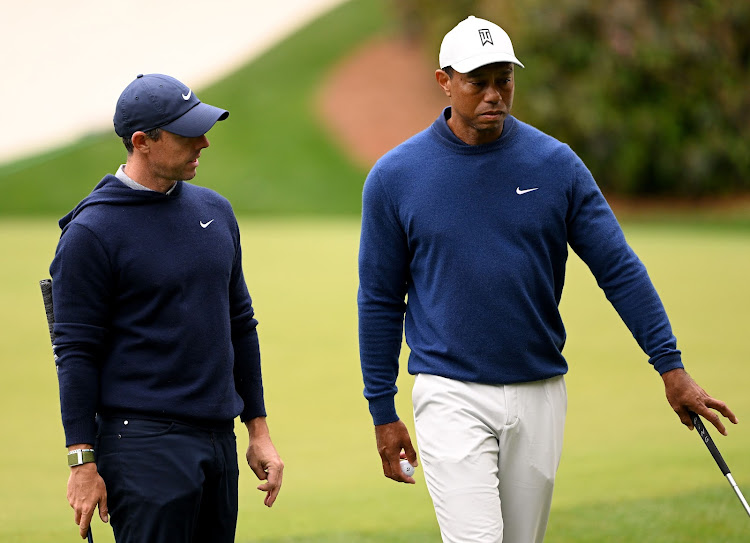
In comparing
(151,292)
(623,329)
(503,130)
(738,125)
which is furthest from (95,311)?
(738,125)

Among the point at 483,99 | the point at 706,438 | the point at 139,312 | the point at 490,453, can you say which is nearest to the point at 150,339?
the point at 139,312

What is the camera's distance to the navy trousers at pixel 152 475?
335cm

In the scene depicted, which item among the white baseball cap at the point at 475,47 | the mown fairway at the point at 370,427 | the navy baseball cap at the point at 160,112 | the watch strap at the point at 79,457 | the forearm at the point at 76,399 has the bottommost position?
the mown fairway at the point at 370,427

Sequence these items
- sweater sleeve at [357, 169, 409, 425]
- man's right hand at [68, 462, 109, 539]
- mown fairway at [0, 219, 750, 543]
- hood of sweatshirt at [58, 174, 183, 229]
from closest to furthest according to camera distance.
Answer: man's right hand at [68, 462, 109, 539], hood of sweatshirt at [58, 174, 183, 229], sweater sleeve at [357, 169, 409, 425], mown fairway at [0, 219, 750, 543]

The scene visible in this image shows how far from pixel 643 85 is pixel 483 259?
34.0 m

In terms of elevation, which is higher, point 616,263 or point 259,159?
point 616,263

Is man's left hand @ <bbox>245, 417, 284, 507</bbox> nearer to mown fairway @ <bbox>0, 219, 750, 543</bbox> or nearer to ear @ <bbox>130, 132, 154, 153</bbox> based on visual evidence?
ear @ <bbox>130, 132, 154, 153</bbox>

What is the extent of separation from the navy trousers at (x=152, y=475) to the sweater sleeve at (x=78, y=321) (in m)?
0.09

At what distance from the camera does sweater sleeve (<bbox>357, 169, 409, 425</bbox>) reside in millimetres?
3926

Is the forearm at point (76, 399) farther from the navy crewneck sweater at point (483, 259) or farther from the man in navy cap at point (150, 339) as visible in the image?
the navy crewneck sweater at point (483, 259)

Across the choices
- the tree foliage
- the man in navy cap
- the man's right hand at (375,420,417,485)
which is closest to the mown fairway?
the man's right hand at (375,420,417,485)

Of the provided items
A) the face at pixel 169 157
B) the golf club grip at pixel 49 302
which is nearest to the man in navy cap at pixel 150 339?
the face at pixel 169 157

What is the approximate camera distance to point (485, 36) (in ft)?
12.4

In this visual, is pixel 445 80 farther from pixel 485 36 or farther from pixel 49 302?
pixel 49 302
